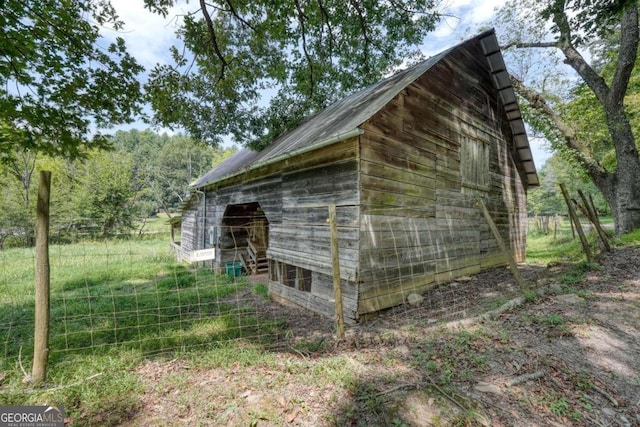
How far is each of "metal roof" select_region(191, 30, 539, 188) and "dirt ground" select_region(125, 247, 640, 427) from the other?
358cm

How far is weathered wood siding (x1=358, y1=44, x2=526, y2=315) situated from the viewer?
551cm

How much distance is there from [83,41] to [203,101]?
4.44 metres

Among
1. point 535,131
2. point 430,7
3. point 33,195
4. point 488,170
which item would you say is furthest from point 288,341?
point 33,195

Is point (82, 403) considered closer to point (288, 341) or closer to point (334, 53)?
point (288, 341)

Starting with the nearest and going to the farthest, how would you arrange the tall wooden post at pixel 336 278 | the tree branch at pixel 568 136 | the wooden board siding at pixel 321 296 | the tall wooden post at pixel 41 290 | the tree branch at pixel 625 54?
the tall wooden post at pixel 41 290 → the tall wooden post at pixel 336 278 → the wooden board siding at pixel 321 296 → the tree branch at pixel 625 54 → the tree branch at pixel 568 136

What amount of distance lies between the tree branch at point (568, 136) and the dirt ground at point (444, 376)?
308 inches

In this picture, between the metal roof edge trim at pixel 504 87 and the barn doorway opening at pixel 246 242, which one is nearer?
the metal roof edge trim at pixel 504 87

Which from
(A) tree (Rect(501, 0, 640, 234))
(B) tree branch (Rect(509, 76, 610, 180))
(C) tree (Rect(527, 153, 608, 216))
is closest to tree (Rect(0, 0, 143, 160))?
(A) tree (Rect(501, 0, 640, 234))

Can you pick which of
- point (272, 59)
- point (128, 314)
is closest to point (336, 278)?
point (128, 314)

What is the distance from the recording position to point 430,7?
333 inches

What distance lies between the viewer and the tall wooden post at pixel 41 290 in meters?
2.88

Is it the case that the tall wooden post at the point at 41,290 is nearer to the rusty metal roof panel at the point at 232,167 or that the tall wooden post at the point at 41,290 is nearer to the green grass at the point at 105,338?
the green grass at the point at 105,338

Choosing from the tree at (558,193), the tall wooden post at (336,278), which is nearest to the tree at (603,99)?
the tall wooden post at (336,278)

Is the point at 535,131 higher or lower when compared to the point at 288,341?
higher
